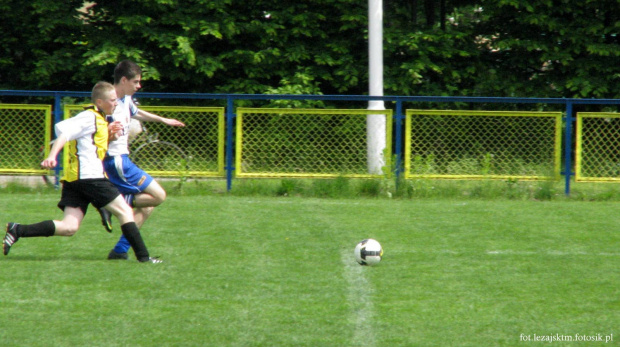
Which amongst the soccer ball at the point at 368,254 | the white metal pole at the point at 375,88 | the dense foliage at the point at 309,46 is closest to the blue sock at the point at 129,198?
the soccer ball at the point at 368,254

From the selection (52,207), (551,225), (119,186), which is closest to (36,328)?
(119,186)

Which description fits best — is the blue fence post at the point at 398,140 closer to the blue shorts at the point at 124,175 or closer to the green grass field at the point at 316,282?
the green grass field at the point at 316,282

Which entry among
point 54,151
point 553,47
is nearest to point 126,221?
point 54,151

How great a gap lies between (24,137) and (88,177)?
5.50 meters

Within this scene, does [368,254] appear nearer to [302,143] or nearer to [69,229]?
[69,229]

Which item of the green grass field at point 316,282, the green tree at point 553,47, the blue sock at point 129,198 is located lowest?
the green grass field at point 316,282

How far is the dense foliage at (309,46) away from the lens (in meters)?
15.5

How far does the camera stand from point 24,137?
1110 cm

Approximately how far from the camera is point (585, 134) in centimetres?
1133

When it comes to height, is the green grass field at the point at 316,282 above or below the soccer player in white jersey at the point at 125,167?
below

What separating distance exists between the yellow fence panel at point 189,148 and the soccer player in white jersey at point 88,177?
4754mm

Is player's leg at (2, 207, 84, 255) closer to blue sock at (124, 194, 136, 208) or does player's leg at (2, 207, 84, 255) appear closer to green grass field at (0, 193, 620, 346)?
green grass field at (0, 193, 620, 346)

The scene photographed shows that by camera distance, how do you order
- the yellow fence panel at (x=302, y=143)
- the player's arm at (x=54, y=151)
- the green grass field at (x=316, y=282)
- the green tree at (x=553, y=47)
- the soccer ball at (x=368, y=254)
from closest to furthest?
the green grass field at (x=316, y=282)
the player's arm at (x=54, y=151)
the soccer ball at (x=368, y=254)
the yellow fence panel at (x=302, y=143)
the green tree at (x=553, y=47)

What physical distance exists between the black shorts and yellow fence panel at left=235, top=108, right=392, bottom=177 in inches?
195
